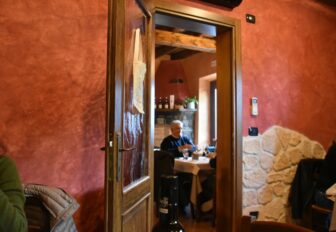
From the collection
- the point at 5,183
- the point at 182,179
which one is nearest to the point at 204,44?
the point at 182,179

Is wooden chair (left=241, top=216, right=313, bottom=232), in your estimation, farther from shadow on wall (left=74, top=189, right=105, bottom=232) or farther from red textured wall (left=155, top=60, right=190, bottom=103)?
red textured wall (left=155, top=60, right=190, bottom=103)

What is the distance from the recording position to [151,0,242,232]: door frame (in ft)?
9.07

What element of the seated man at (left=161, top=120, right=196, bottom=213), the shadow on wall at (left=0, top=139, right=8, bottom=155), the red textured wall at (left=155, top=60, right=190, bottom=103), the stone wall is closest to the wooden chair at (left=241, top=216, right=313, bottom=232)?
the shadow on wall at (left=0, top=139, right=8, bottom=155)

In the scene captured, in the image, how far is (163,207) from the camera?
0.82 meters

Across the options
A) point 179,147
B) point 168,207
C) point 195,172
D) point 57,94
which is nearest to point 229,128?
point 195,172

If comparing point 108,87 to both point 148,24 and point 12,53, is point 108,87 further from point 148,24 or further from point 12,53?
point 148,24

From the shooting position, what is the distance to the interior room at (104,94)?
1.81 meters

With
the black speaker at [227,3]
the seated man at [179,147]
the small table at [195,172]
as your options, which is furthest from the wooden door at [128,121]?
the seated man at [179,147]

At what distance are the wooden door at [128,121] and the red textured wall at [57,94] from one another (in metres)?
0.27

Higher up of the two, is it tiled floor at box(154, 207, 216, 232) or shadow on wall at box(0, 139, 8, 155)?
shadow on wall at box(0, 139, 8, 155)

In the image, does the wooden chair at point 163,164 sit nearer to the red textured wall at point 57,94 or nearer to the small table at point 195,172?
the small table at point 195,172

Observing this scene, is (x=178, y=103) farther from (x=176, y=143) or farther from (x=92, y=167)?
(x=92, y=167)

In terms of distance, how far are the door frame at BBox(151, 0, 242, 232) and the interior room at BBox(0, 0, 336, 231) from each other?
0.13 feet

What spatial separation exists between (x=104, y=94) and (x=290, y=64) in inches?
82.2
